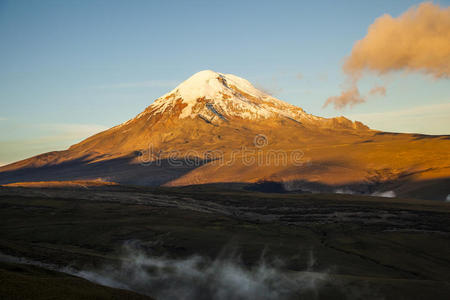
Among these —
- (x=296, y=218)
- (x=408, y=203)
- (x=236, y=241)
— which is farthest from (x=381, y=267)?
(x=408, y=203)

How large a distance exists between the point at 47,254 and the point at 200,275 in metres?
24.0

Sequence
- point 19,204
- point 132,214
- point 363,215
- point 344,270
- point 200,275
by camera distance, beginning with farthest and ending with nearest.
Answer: point 363,215 < point 19,204 < point 132,214 < point 344,270 < point 200,275

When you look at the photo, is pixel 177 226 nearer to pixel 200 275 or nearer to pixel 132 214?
pixel 132 214

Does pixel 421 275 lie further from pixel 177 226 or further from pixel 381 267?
pixel 177 226

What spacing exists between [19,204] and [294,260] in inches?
3885

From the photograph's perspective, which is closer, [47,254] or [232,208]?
[47,254]

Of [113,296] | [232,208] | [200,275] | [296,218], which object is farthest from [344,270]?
[232,208]

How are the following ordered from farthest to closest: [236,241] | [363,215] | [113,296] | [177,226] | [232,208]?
[232,208], [363,215], [177,226], [236,241], [113,296]

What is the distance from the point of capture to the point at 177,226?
387 ft

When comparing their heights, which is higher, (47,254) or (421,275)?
(47,254)

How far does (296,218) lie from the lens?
15312cm

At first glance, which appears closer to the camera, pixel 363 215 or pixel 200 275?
pixel 200 275

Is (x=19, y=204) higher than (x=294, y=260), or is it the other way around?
(x=19, y=204)

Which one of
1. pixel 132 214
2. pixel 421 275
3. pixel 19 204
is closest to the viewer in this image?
pixel 421 275
